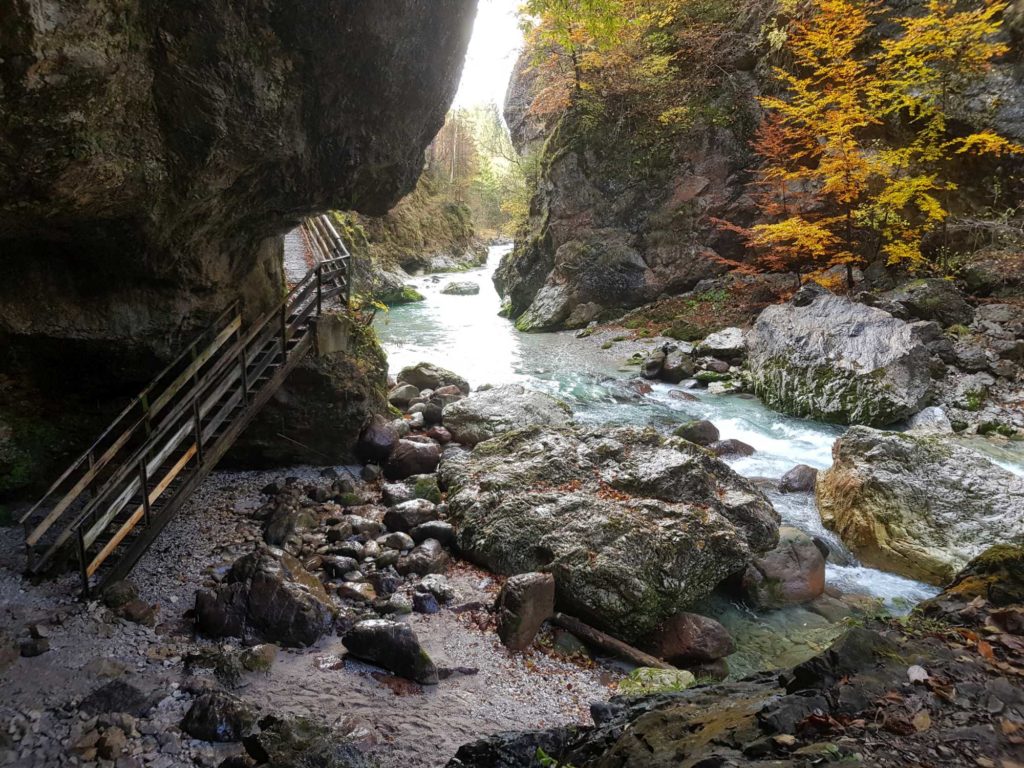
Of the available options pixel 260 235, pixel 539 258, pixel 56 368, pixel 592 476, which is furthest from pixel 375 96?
pixel 539 258

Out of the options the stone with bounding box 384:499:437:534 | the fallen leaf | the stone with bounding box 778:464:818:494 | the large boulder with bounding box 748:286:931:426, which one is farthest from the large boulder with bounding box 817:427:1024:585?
the stone with bounding box 384:499:437:534

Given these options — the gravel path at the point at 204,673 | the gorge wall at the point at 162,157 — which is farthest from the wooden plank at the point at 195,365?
the gravel path at the point at 204,673

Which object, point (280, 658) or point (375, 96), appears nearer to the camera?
point (280, 658)

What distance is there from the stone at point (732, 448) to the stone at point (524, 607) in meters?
6.45

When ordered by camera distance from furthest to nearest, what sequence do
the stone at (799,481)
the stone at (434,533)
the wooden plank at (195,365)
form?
the stone at (799,481)
the stone at (434,533)
the wooden plank at (195,365)

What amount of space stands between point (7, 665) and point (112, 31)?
5.48m

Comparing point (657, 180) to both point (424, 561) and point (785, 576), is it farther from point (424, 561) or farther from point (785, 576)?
point (424, 561)

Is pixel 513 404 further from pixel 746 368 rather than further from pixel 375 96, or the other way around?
pixel 746 368

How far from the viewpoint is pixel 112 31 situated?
4746 millimetres

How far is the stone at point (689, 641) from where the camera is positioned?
6.14m

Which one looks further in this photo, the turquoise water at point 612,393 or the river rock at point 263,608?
the turquoise water at point 612,393

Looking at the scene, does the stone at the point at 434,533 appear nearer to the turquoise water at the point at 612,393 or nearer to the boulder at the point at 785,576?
the boulder at the point at 785,576

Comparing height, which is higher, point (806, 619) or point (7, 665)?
point (7, 665)

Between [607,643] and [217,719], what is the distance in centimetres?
380
